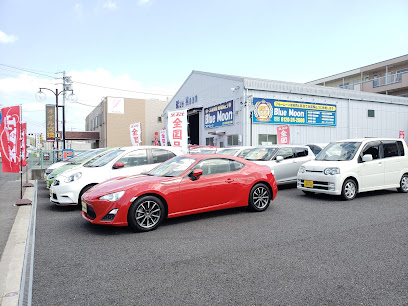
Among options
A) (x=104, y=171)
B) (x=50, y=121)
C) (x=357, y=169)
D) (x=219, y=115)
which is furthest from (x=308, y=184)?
(x=50, y=121)

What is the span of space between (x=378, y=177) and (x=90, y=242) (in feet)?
25.1

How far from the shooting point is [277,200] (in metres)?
8.02

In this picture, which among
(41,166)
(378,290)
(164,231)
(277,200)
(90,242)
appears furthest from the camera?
(41,166)

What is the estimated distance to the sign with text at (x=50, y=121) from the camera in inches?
1177

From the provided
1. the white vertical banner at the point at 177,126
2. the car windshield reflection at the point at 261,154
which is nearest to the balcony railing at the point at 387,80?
the car windshield reflection at the point at 261,154

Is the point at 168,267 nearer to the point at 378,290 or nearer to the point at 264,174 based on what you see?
the point at 378,290

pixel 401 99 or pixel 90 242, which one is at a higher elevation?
pixel 401 99

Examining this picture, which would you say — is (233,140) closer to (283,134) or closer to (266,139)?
(266,139)

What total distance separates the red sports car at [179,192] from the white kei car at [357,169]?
197cm

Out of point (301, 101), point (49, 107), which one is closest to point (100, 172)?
point (301, 101)

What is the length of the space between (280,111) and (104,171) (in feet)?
58.1

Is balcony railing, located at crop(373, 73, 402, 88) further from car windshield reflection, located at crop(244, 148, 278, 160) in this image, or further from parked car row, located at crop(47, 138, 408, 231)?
car windshield reflection, located at crop(244, 148, 278, 160)

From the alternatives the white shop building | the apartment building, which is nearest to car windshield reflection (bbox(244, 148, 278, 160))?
the white shop building

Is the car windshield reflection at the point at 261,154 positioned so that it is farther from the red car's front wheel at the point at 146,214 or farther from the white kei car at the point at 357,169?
the red car's front wheel at the point at 146,214
